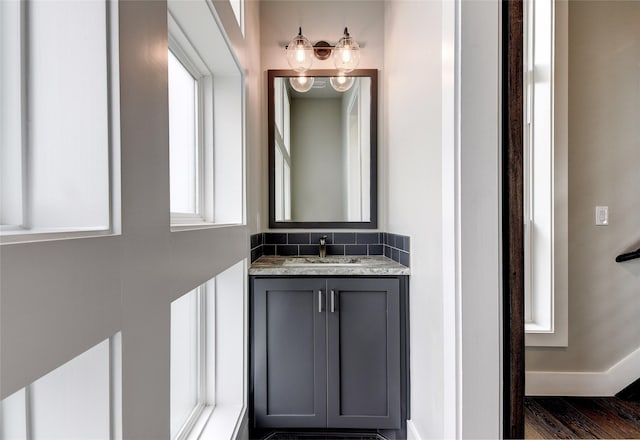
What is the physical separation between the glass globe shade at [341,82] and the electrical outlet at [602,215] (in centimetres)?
176

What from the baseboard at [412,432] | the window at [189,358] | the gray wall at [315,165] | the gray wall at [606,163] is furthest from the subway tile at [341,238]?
the gray wall at [606,163]

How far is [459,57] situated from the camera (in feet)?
3.72

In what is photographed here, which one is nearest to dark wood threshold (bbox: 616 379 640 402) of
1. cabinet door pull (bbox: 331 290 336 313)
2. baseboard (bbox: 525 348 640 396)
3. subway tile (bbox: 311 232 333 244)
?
baseboard (bbox: 525 348 640 396)

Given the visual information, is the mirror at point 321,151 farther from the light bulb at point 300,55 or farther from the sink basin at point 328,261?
the sink basin at point 328,261

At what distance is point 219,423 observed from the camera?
1.43 m

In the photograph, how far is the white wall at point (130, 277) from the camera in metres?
0.37

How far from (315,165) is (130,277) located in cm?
177

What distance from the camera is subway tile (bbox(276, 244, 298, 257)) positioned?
2266 mm

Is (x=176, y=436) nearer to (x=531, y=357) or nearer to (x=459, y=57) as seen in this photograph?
(x=459, y=57)

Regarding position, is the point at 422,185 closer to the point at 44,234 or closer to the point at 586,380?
the point at 44,234

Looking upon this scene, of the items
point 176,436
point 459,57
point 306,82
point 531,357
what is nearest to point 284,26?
point 306,82

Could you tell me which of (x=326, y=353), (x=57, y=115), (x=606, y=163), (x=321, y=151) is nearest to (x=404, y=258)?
(x=326, y=353)

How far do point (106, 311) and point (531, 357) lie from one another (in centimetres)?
235

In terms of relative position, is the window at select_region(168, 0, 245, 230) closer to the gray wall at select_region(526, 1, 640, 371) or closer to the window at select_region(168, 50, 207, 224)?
the window at select_region(168, 50, 207, 224)
